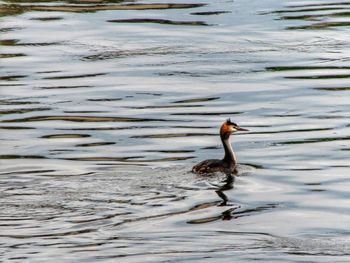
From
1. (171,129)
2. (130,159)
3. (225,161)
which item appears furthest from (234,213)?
(171,129)

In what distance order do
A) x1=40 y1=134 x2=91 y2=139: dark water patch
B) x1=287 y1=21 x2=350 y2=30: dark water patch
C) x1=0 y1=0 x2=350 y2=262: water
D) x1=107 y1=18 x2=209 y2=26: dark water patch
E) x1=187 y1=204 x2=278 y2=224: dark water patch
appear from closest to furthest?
x1=0 y1=0 x2=350 y2=262: water
x1=187 y1=204 x2=278 y2=224: dark water patch
x1=40 y1=134 x2=91 y2=139: dark water patch
x1=287 y1=21 x2=350 y2=30: dark water patch
x1=107 y1=18 x2=209 y2=26: dark water patch

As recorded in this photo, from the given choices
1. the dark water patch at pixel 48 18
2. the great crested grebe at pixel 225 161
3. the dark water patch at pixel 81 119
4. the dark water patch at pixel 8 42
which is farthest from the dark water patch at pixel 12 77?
the great crested grebe at pixel 225 161

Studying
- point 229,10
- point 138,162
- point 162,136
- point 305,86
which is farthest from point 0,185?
point 229,10

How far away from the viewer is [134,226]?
15.6 metres

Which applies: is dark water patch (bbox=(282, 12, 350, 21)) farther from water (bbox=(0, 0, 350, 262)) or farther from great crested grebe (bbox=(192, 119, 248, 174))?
great crested grebe (bbox=(192, 119, 248, 174))

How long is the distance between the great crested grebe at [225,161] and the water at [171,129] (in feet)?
0.57

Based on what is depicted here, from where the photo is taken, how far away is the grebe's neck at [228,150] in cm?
1902

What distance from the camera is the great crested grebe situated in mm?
18370

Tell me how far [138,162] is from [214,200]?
2.14 metres

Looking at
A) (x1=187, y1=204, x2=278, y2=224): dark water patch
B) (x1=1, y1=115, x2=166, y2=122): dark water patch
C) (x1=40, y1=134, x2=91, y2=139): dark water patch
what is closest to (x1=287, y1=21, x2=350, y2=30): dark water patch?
(x1=1, y1=115, x2=166, y2=122): dark water patch

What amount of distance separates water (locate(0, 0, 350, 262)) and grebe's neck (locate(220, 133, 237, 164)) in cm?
21

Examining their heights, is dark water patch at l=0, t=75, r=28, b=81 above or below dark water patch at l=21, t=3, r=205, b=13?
below

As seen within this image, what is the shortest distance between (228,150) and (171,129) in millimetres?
2023

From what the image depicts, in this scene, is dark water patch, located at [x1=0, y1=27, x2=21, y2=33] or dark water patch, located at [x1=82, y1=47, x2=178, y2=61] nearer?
dark water patch, located at [x1=82, y1=47, x2=178, y2=61]
